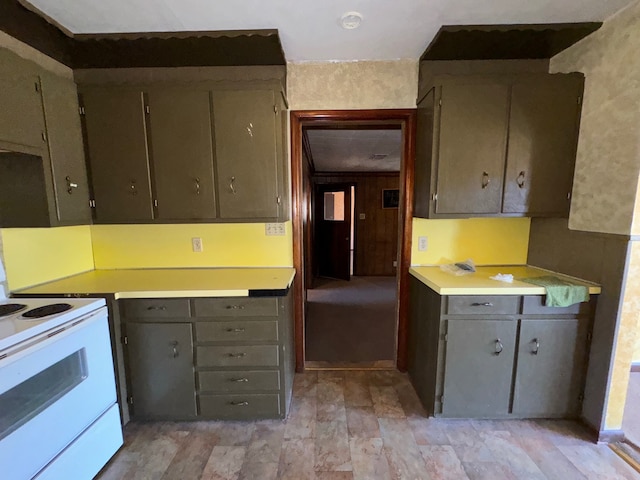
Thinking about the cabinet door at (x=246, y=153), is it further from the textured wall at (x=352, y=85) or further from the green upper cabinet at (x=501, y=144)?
the green upper cabinet at (x=501, y=144)

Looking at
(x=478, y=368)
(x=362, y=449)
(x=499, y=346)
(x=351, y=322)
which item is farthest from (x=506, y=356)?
(x=351, y=322)

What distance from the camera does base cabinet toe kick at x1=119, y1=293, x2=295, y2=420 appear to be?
1782 millimetres

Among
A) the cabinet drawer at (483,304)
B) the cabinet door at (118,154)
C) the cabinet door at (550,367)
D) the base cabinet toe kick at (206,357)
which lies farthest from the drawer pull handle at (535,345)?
the cabinet door at (118,154)

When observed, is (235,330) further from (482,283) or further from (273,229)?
(482,283)

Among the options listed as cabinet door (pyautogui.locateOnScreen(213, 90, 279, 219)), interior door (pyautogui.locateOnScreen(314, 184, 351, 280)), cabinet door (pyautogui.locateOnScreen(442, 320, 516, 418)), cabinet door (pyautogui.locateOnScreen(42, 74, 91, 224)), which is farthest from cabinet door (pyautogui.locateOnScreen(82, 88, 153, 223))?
interior door (pyautogui.locateOnScreen(314, 184, 351, 280))

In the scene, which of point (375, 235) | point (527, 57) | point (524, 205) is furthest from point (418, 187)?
point (375, 235)

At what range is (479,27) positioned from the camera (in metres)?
1.75

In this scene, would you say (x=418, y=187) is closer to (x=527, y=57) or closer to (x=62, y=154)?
(x=527, y=57)

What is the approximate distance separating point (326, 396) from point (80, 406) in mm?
1481

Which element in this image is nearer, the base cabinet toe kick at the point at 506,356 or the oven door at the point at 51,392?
the oven door at the point at 51,392

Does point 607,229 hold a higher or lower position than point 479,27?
lower

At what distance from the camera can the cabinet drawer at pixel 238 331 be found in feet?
5.90

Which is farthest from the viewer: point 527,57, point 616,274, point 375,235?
point 375,235

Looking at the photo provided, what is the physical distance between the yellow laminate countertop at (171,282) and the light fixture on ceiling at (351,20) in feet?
5.28
